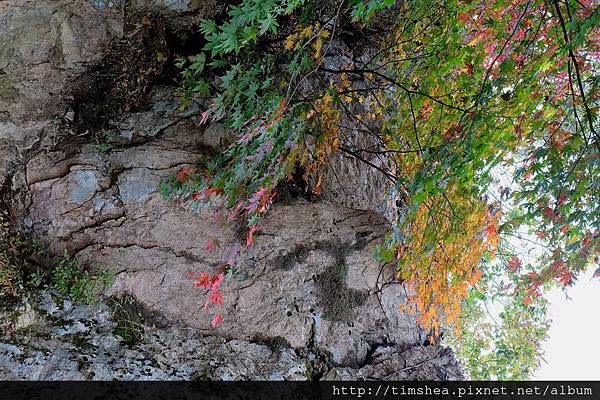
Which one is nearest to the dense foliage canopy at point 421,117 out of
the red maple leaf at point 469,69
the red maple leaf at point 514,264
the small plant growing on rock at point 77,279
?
the red maple leaf at point 469,69

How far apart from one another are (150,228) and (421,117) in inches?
86.3

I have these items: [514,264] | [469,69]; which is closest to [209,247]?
[469,69]

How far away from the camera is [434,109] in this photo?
340cm

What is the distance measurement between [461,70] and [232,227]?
2.13 metres

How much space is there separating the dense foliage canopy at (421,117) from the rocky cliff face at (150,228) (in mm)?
208

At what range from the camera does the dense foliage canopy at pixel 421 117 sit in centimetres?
264

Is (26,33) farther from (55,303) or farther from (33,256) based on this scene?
(55,303)

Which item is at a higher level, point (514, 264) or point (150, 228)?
point (514, 264)

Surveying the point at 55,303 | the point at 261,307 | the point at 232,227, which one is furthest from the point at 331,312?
the point at 55,303

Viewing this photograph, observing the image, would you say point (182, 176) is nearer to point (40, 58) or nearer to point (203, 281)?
point (203, 281)

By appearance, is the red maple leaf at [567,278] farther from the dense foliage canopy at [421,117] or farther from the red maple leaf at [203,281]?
the red maple leaf at [203,281]

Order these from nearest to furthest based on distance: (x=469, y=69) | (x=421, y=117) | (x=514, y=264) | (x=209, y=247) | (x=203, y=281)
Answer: (x=203, y=281), (x=209, y=247), (x=469, y=69), (x=421, y=117), (x=514, y=264)

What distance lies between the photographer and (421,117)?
141 inches

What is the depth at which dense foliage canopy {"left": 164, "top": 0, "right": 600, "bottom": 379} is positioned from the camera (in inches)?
104
